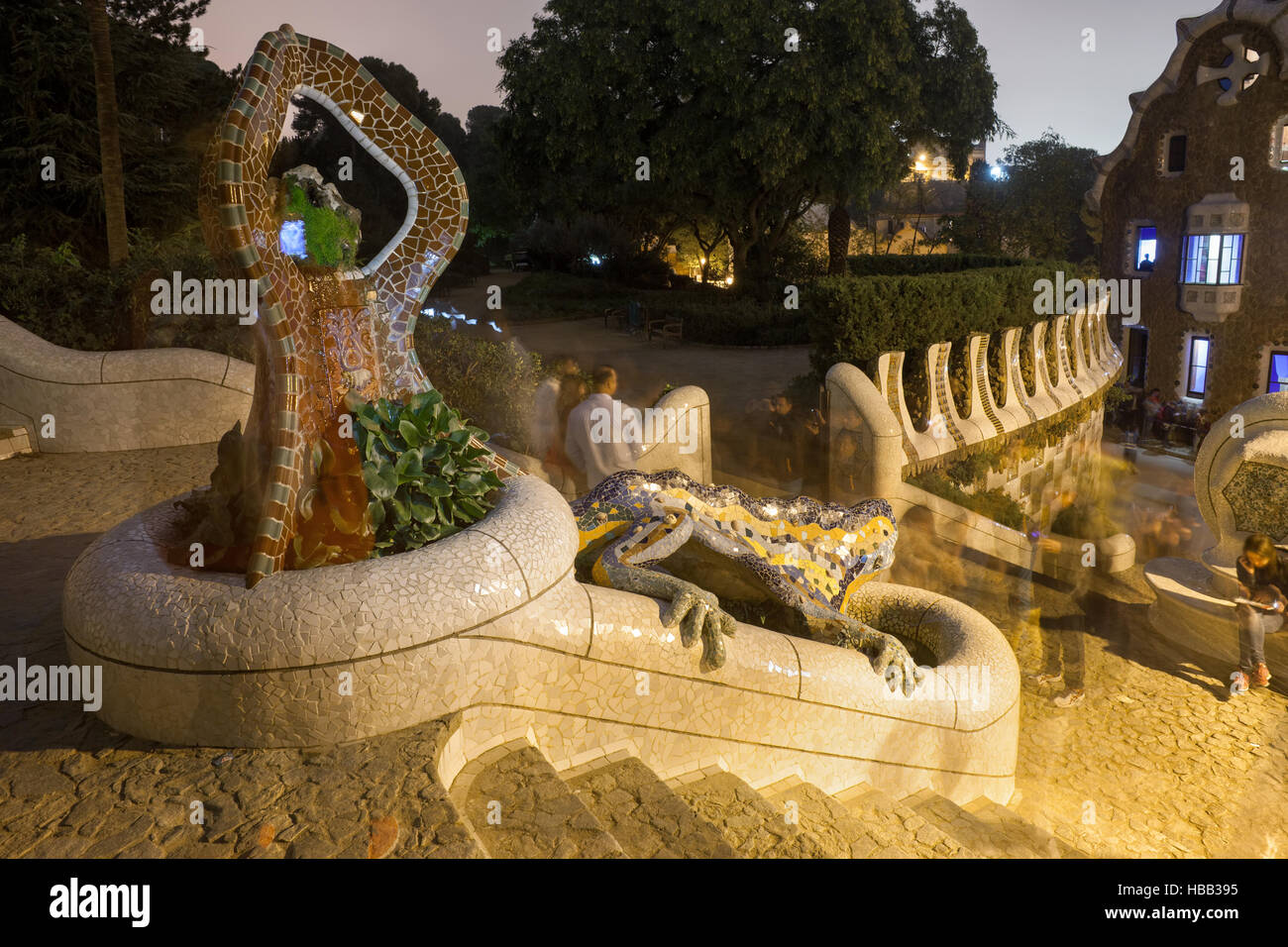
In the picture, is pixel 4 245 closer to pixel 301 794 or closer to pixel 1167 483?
pixel 301 794

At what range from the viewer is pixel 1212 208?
78.1 ft

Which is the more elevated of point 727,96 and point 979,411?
point 727,96

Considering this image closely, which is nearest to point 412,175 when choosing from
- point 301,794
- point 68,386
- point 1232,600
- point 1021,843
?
point 301,794

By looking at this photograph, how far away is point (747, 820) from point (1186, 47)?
27304 mm

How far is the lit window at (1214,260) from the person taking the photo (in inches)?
939

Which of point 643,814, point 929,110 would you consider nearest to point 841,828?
point 643,814

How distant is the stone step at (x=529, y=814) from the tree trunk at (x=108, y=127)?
480 inches

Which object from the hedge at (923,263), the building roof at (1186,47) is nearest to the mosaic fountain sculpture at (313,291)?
the hedge at (923,263)

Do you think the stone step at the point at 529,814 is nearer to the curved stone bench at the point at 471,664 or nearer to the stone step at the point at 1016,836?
the curved stone bench at the point at 471,664

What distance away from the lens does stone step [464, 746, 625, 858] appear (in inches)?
147
